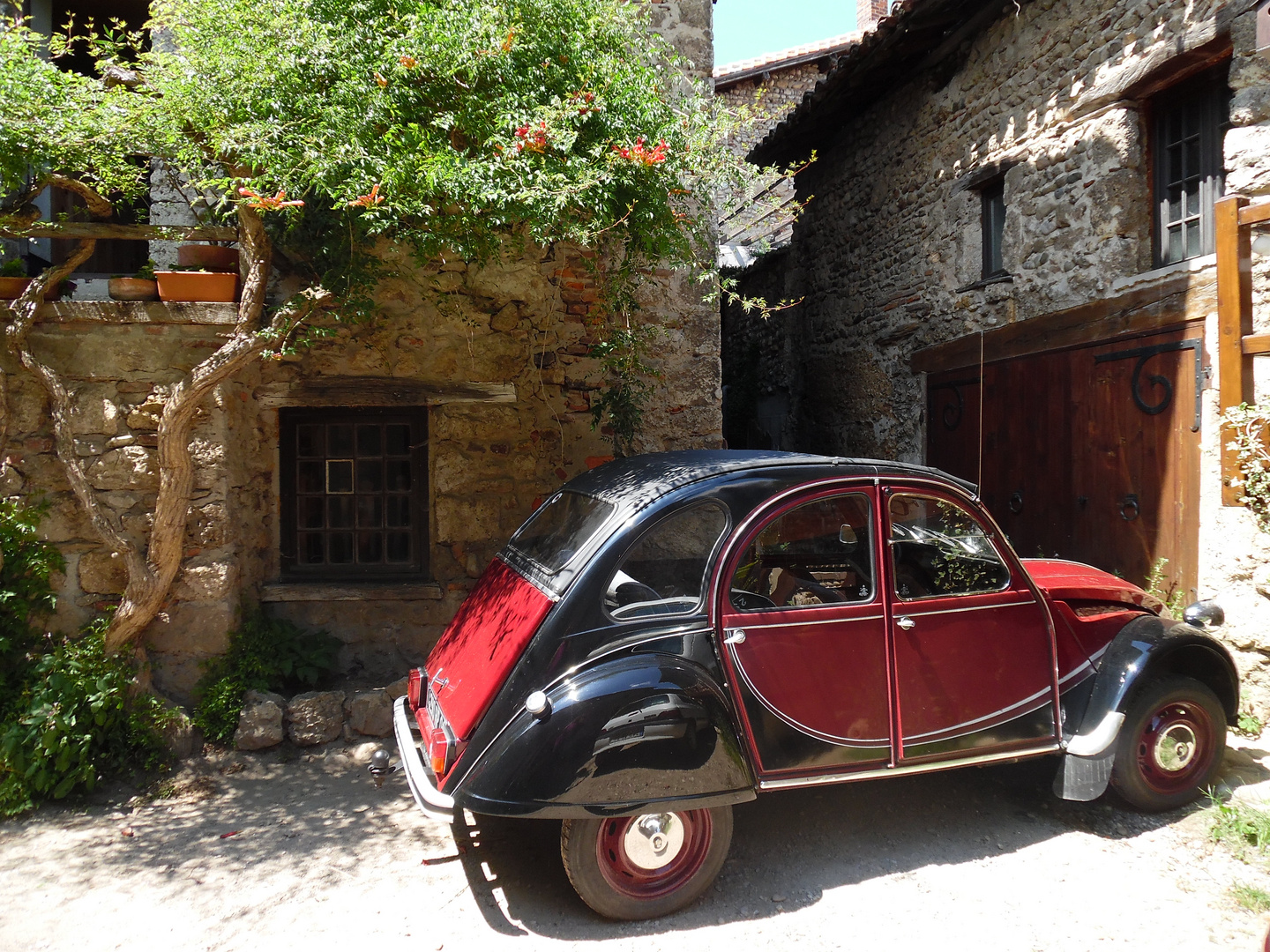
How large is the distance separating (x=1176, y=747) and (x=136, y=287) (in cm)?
567

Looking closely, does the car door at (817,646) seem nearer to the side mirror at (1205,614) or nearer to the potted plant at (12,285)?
the side mirror at (1205,614)

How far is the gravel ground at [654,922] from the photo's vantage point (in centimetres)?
282

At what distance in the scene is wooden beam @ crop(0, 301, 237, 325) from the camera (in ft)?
14.3

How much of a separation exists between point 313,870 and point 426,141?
3281mm

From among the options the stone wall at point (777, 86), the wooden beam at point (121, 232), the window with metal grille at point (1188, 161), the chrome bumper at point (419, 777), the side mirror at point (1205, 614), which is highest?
the stone wall at point (777, 86)

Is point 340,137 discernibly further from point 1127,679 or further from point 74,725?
point 1127,679

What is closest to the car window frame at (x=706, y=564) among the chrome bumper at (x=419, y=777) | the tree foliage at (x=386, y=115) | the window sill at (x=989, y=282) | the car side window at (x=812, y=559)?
the car side window at (x=812, y=559)

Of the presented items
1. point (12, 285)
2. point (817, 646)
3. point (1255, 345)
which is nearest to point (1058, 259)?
point (1255, 345)

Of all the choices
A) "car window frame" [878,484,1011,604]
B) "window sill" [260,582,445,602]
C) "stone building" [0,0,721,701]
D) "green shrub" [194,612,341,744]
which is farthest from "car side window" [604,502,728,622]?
"green shrub" [194,612,341,744]

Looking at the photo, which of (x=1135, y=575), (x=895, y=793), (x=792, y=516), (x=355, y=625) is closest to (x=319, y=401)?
(x=355, y=625)

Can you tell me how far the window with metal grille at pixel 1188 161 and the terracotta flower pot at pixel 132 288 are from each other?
6.34 metres

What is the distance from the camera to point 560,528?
3432mm

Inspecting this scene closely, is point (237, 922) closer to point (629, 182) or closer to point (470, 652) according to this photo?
point (470, 652)

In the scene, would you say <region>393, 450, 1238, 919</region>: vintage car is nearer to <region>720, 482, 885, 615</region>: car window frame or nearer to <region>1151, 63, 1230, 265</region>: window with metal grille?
<region>720, 482, 885, 615</region>: car window frame
